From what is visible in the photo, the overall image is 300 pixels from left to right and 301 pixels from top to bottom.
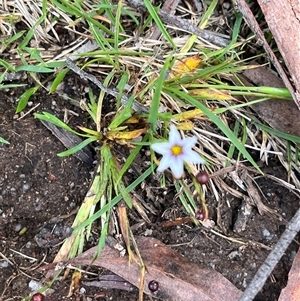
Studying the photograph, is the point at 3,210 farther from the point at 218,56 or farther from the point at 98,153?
the point at 218,56

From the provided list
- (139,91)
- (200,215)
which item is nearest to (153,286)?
(200,215)

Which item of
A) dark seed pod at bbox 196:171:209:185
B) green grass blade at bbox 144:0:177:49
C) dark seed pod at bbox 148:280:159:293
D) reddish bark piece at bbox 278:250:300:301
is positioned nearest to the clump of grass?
green grass blade at bbox 144:0:177:49

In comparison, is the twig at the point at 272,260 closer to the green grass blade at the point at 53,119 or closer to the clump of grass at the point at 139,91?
the clump of grass at the point at 139,91

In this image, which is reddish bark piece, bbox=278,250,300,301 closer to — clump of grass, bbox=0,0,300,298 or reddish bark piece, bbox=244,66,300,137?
clump of grass, bbox=0,0,300,298

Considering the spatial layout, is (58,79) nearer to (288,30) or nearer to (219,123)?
(219,123)

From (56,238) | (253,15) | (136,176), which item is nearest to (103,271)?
(56,238)

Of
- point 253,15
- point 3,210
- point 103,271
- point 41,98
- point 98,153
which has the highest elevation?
point 253,15
